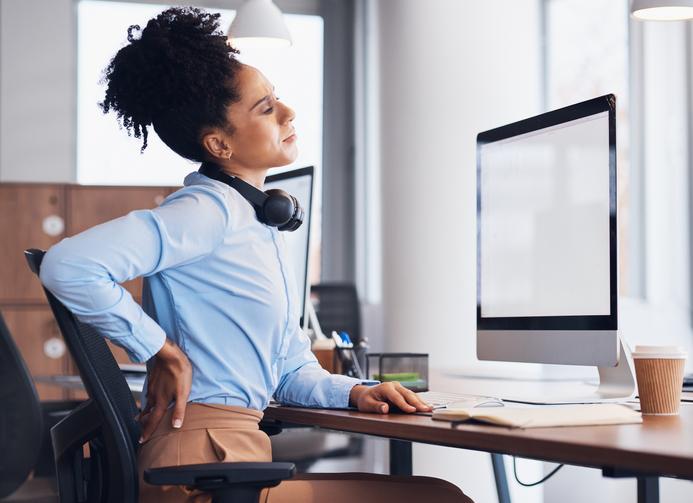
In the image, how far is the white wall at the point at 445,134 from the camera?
13.2ft

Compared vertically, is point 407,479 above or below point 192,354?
below

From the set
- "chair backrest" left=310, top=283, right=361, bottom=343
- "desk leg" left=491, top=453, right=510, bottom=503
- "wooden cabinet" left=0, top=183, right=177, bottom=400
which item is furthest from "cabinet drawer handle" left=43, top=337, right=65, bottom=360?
"desk leg" left=491, top=453, right=510, bottom=503

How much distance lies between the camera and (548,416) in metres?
1.36

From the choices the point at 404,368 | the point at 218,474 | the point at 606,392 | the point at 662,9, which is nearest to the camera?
the point at 218,474

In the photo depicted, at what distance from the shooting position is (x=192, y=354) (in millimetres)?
1560

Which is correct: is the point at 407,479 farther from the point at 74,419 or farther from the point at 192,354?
the point at 74,419

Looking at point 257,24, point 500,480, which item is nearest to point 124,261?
point 500,480

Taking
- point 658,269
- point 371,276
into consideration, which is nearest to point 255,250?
point 658,269

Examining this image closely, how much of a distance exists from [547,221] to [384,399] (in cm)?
54

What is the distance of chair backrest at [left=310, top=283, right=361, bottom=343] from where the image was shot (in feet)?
17.7

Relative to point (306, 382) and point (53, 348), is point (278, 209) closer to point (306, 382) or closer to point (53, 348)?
point (306, 382)

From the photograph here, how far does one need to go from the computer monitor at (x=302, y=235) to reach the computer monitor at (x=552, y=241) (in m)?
0.62

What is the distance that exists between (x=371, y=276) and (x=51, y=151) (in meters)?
2.38

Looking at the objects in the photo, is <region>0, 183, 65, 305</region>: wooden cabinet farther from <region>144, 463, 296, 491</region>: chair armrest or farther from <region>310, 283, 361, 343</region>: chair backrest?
<region>144, 463, 296, 491</region>: chair armrest
